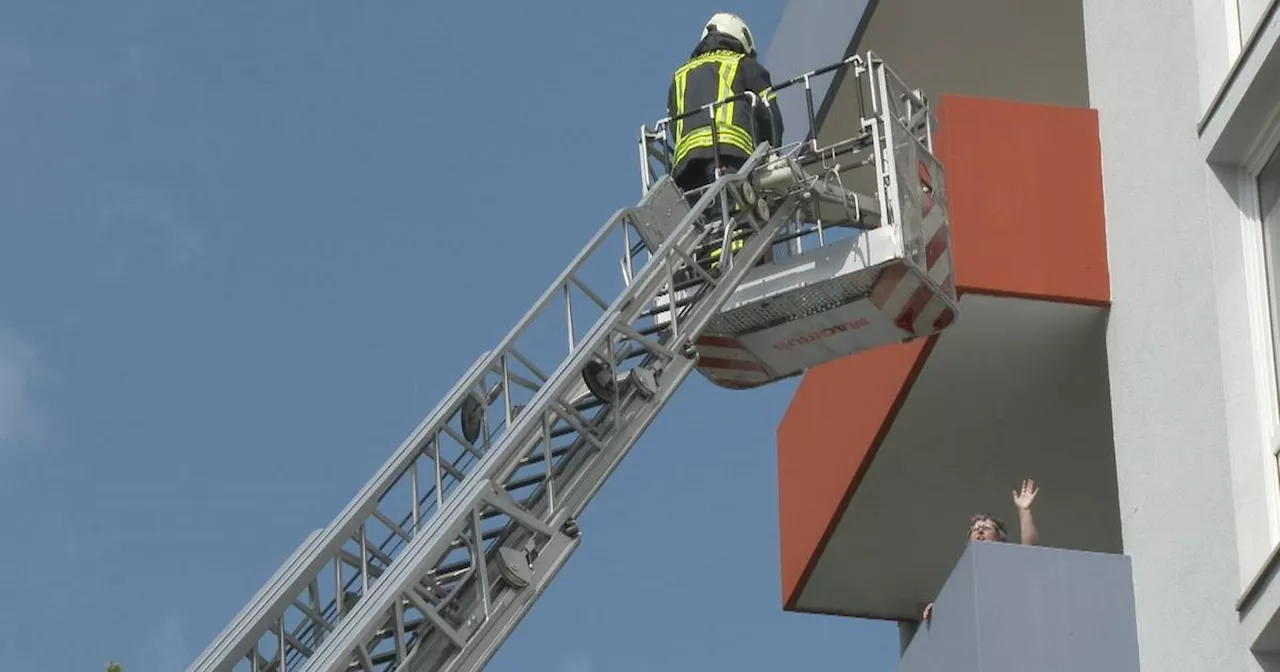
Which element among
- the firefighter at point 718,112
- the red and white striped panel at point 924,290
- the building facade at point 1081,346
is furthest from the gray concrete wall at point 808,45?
the red and white striped panel at point 924,290

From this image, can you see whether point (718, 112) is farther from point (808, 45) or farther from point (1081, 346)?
point (808, 45)

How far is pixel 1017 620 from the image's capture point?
57.0 feet

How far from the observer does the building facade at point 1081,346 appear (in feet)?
52.9

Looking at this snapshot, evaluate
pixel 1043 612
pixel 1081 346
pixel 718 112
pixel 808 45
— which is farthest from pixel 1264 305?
pixel 808 45

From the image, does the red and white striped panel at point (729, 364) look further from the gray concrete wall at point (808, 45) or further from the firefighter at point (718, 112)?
the gray concrete wall at point (808, 45)

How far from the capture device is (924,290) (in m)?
18.9

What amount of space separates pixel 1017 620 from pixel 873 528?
5441 millimetres

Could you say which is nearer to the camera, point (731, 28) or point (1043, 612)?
point (1043, 612)

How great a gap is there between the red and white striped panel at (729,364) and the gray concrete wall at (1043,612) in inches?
109

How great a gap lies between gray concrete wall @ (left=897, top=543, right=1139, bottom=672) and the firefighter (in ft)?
13.2

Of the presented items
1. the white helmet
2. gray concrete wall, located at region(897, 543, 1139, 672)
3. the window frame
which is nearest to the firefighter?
the white helmet

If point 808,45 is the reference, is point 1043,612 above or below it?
below

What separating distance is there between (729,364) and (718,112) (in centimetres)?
183

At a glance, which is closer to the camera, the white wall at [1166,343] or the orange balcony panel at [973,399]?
the white wall at [1166,343]
